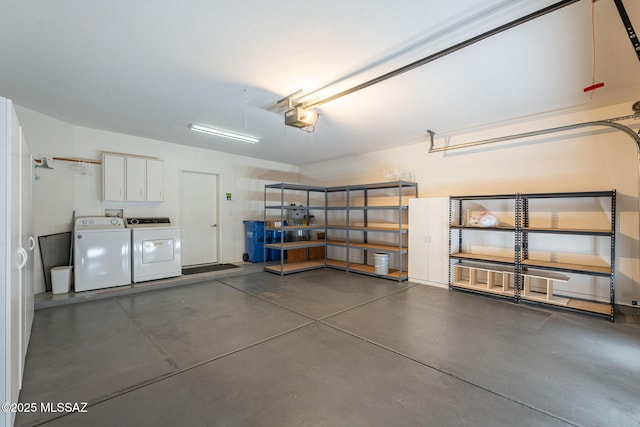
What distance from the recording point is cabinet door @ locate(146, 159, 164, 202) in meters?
5.25

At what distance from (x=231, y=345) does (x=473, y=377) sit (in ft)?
7.33

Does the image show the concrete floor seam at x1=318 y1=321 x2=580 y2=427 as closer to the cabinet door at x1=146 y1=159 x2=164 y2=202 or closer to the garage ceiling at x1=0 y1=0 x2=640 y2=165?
the garage ceiling at x1=0 y1=0 x2=640 y2=165

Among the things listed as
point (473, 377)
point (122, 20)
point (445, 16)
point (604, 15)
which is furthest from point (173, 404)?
point (604, 15)

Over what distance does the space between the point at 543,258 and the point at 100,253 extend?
276 inches

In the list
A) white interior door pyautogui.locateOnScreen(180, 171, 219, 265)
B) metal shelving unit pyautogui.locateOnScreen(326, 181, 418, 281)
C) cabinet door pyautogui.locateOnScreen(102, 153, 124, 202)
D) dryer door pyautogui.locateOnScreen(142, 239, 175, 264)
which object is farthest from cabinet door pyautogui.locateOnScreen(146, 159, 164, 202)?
metal shelving unit pyautogui.locateOnScreen(326, 181, 418, 281)

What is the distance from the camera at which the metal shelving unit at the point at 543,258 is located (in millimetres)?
3518

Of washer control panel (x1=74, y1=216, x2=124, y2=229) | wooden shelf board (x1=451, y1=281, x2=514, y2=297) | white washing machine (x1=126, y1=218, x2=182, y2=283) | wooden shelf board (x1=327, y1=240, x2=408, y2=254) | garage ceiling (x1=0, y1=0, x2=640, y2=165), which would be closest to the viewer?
garage ceiling (x1=0, y1=0, x2=640, y2=165)

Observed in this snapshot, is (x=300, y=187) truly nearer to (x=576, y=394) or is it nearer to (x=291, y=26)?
(x=291, y=26)

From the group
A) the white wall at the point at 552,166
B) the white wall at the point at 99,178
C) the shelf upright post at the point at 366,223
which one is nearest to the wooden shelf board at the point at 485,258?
the white wall at the point at 552,166

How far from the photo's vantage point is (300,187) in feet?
20.3

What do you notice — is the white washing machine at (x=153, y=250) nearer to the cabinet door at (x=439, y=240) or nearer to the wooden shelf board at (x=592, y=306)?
the cabinet door at (x=439, y=240)

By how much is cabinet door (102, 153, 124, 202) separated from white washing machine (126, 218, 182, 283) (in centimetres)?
49

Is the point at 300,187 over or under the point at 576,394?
over

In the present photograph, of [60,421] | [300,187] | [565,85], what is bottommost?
[60,421]
